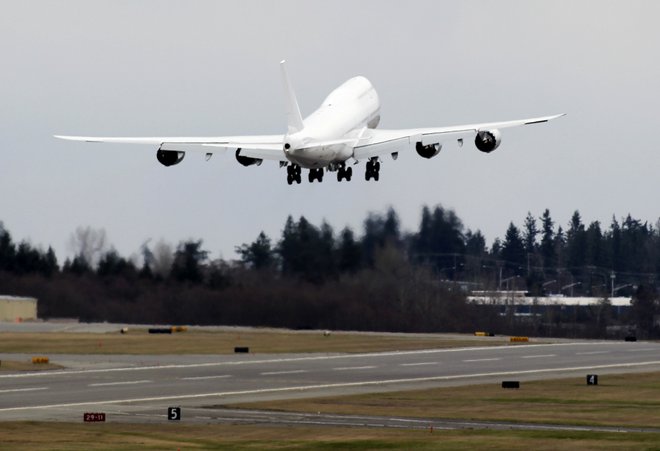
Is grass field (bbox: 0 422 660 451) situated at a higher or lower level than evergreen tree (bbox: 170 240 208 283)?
lower

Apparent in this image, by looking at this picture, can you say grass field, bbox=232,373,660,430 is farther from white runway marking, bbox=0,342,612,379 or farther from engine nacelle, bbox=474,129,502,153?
white runway marking, bbox=0,342,612,379

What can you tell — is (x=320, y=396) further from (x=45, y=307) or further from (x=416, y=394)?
(x=45, y=307)

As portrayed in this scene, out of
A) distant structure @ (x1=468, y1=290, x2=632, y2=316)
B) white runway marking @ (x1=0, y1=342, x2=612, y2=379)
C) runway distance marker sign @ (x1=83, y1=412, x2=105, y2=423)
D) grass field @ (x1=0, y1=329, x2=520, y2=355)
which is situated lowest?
runway distance marker sign @ (x1=83, y1=412, x2=105, y2=423)

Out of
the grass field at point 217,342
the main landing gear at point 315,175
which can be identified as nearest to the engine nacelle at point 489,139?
the main landing gear at point 315,175

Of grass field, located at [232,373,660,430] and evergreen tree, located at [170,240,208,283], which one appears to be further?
evergreen tree, located at [170,240,208,283]

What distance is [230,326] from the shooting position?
165 metres

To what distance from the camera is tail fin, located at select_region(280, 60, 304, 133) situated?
8513 centimetres

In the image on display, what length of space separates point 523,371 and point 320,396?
25.7 metres

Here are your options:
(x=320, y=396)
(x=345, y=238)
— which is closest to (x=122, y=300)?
(x=345, y=238)

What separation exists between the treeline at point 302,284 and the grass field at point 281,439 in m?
76.5

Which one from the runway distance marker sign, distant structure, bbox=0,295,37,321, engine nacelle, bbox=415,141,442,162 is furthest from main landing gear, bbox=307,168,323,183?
distant structure, bbox=0,295,37,321

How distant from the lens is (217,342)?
143 m

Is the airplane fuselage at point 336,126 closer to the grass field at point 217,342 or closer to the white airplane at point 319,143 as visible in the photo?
the white airplane at point 319,143

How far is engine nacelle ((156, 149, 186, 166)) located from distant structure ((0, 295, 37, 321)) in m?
88.0
